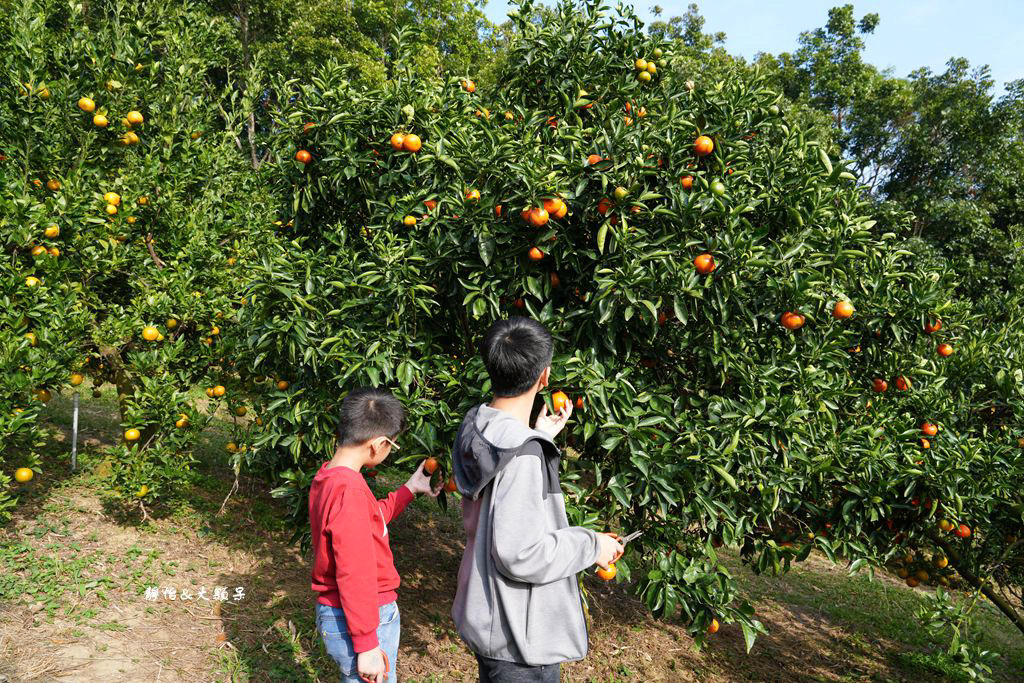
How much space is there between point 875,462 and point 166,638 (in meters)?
3.58

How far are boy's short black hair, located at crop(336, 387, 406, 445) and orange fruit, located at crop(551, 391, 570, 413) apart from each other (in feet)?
1.96

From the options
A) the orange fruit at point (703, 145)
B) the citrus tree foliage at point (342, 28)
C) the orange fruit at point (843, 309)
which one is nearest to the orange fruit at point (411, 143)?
the orange fruit at point (703, 145)

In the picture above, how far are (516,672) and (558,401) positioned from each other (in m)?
1.00

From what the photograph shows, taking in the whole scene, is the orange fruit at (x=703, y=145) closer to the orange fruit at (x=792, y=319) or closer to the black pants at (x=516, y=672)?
the orange fruit at (x=792, y=319)

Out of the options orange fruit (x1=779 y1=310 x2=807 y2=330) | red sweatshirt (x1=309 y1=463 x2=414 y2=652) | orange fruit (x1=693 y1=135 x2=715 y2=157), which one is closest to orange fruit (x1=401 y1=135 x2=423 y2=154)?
orange fruit (x1=693 y1=135 x2=715 y2=157)

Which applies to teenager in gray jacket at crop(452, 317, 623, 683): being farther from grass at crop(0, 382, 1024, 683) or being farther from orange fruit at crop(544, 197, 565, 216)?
grass at crop(0, 382, 1024, 683)

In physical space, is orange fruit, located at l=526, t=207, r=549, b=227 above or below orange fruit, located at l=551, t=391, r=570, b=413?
above

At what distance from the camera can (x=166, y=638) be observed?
3402mm

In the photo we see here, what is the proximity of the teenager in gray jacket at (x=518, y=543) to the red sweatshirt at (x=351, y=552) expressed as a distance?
1.04ft

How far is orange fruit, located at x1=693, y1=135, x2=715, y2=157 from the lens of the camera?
283cm

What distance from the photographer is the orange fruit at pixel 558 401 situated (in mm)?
2400

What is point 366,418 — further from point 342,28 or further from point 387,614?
point 342,28

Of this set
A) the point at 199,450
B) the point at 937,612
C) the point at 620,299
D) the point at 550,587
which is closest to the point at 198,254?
the point at 199,450

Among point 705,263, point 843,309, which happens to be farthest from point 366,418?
Result: point 843,309
